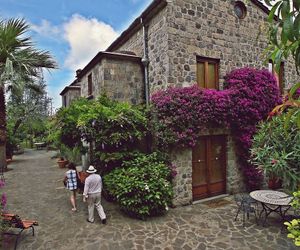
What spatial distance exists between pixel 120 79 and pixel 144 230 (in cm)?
589

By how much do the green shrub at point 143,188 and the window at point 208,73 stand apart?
12.1 ft

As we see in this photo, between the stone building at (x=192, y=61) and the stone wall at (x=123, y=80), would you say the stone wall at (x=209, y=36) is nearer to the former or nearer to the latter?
the stone building at (x=192, y=61)

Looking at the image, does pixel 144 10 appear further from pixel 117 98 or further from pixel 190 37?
pixel 117 98

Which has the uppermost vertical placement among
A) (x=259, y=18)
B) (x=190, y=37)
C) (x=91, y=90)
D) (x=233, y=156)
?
(x=259, y=18)

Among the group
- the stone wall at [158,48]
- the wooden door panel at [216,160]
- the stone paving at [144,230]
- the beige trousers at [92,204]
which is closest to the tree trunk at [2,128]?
the stone paving at [144,230]

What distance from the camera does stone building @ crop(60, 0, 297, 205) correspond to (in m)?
8.28

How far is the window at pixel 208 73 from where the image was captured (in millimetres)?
8984

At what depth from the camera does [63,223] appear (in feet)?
21.9

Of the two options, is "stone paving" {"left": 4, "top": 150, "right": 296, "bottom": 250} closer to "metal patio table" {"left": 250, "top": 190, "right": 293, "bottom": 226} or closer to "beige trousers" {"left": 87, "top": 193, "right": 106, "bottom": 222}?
"beige trousers" {"left": 87, "top": 193, "right": 106, "bottom": 222}

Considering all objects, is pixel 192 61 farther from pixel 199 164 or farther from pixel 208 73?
pixel 199 164

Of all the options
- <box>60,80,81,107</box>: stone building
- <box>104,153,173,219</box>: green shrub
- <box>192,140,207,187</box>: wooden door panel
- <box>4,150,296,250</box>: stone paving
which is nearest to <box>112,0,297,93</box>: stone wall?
<box>192,140,207,187</box>: wooden door panel

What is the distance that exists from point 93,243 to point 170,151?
388 cm

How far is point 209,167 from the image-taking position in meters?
9.16

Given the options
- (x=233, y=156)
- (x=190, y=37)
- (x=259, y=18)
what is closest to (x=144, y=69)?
(x=190, y=37)
